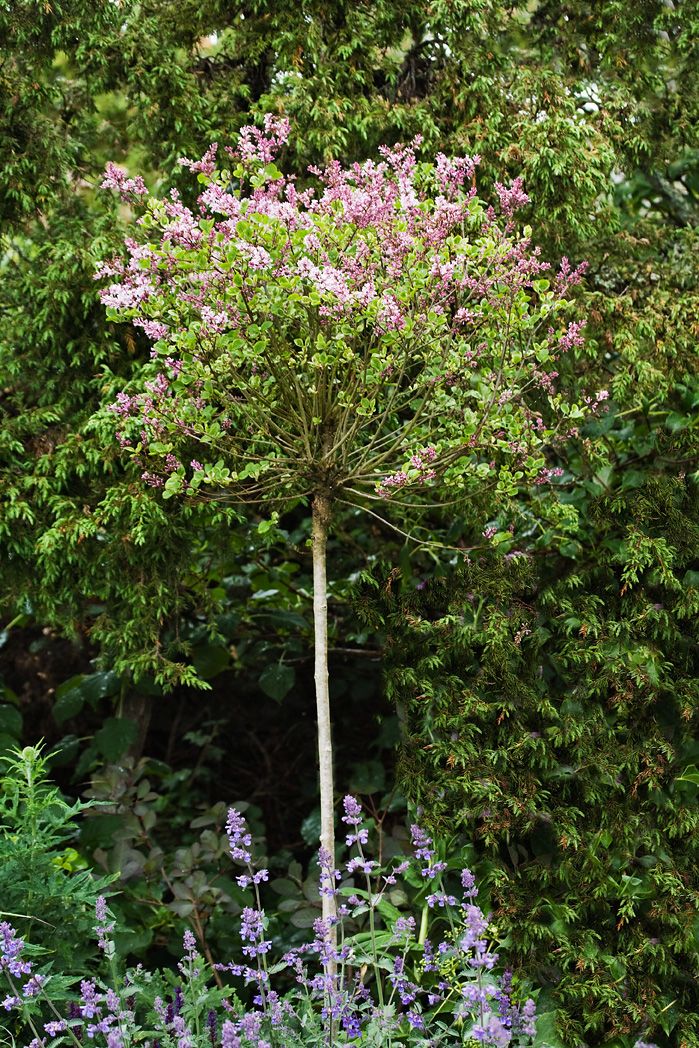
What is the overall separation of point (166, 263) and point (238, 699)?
262 centimetres

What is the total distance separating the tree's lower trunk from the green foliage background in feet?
1.41

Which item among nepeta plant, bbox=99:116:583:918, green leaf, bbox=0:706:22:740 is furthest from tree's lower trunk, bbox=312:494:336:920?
green leaf, bbox=0:706:22:740

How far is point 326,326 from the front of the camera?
2715 mm

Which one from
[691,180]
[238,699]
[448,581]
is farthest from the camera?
[238,699]

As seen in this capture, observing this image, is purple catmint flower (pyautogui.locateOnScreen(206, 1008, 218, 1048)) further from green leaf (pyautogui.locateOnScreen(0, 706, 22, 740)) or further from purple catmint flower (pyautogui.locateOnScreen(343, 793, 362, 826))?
green leaf (pyautogui.locateOnScreen(0, 706, 22, 740))

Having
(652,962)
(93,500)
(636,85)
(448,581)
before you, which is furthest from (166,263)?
(652,962)

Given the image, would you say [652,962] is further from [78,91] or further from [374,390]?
[78,91]

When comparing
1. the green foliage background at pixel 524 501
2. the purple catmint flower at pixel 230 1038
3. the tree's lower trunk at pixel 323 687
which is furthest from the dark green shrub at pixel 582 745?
the purple catmint flower at pixel 230 1038

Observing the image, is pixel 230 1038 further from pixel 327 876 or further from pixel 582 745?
pixel 582 745

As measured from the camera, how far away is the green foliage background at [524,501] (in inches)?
120

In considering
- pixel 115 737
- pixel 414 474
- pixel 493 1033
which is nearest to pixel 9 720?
pixel 115 737

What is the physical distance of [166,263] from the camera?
267 cm

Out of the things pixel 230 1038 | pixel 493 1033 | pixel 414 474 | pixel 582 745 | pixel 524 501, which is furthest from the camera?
pixel 524 501

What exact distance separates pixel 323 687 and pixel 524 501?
4.09 feet
